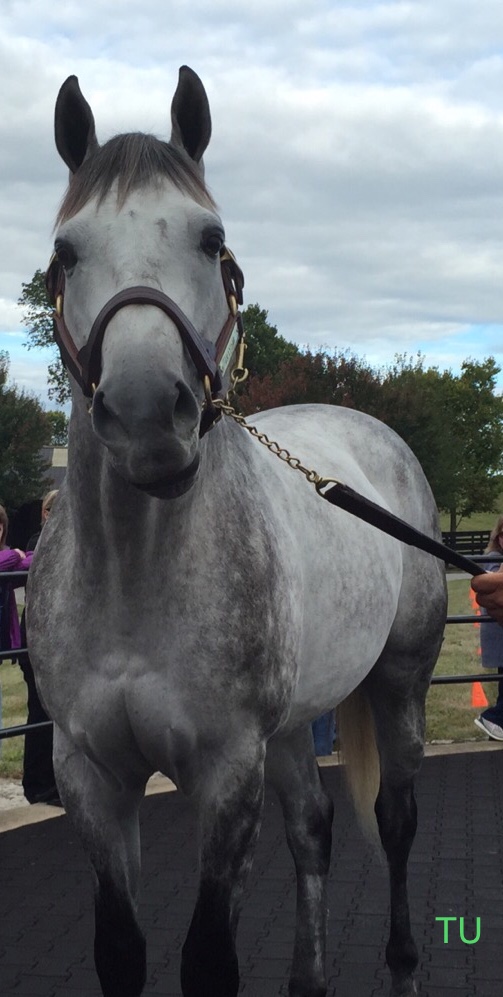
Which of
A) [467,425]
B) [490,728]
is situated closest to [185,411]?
[490,728]

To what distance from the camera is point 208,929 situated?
2691 millimetres

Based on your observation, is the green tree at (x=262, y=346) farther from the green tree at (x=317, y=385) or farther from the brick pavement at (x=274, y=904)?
the brick pavement at (x=274, y=904)

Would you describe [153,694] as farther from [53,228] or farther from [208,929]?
[53,228]

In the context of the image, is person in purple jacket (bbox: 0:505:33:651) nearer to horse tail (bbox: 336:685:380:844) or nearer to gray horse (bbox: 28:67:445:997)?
horse tail (bbox: 336:685:380:844)

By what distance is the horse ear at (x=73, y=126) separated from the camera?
104 inches

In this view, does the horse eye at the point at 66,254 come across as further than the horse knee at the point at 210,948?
No

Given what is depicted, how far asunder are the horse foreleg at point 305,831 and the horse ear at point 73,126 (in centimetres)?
216

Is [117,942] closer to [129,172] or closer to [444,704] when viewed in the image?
[129,172]

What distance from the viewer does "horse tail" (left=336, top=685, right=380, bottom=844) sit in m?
4.54

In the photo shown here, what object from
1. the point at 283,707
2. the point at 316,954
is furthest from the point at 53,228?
the point at 316,954

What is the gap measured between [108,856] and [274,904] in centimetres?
226

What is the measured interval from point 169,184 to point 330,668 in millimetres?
1607

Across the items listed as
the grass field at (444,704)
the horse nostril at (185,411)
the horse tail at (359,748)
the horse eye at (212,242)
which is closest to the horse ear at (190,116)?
the horse eye at (212,242)

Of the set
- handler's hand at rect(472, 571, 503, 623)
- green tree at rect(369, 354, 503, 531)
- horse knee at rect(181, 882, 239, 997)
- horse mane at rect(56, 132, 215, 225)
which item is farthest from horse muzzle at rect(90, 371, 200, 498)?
green tree at rect(369, 354, 503, 531)
